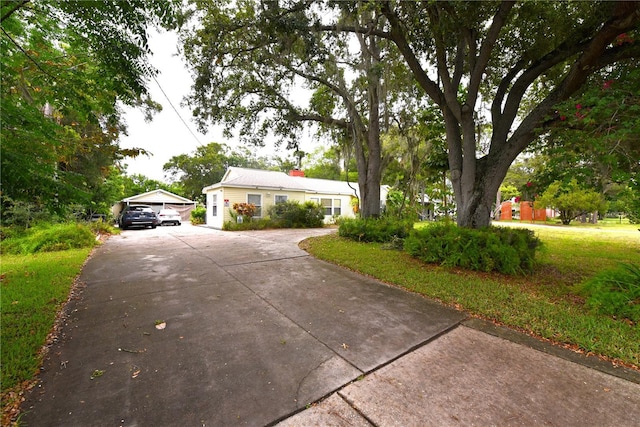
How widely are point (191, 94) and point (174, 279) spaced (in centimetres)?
732

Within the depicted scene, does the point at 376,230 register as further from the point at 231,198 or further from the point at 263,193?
the point at 231,198

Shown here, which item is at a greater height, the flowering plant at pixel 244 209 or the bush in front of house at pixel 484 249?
the flowering plant at pixel 244 209

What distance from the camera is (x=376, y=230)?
8891 millimetres

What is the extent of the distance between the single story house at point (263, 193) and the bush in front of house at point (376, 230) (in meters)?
3.27

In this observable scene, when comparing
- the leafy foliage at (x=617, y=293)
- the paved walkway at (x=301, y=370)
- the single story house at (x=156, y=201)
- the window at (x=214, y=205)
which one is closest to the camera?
the paved walkway at (x=301, y=370)

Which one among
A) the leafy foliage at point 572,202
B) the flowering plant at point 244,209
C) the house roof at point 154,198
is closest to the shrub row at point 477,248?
the flowering plant at point 244,209

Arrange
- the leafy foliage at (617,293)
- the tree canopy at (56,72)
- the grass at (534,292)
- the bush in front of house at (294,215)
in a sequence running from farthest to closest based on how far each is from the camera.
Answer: the bush in front of house at (294,215) → the leafy foliage at (617,293) → the grass at (534,292) → the tree canopy at (56,72)

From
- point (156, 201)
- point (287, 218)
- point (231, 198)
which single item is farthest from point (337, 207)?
point (156, 201)

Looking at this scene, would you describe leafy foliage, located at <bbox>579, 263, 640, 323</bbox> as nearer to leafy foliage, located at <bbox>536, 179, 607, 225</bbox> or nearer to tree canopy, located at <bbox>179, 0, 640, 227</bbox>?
tree canopy, located at <bbox>179, 0, 640, 227</bbox>

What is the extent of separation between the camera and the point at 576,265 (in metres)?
5.91

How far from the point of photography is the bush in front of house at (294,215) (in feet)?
48.1

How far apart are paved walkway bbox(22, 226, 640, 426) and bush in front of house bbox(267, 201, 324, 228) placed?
35.3ft

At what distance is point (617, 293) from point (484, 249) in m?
1.90

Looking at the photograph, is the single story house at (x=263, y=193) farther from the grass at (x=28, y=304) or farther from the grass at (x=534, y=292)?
the grass at (x=28, y=304)
